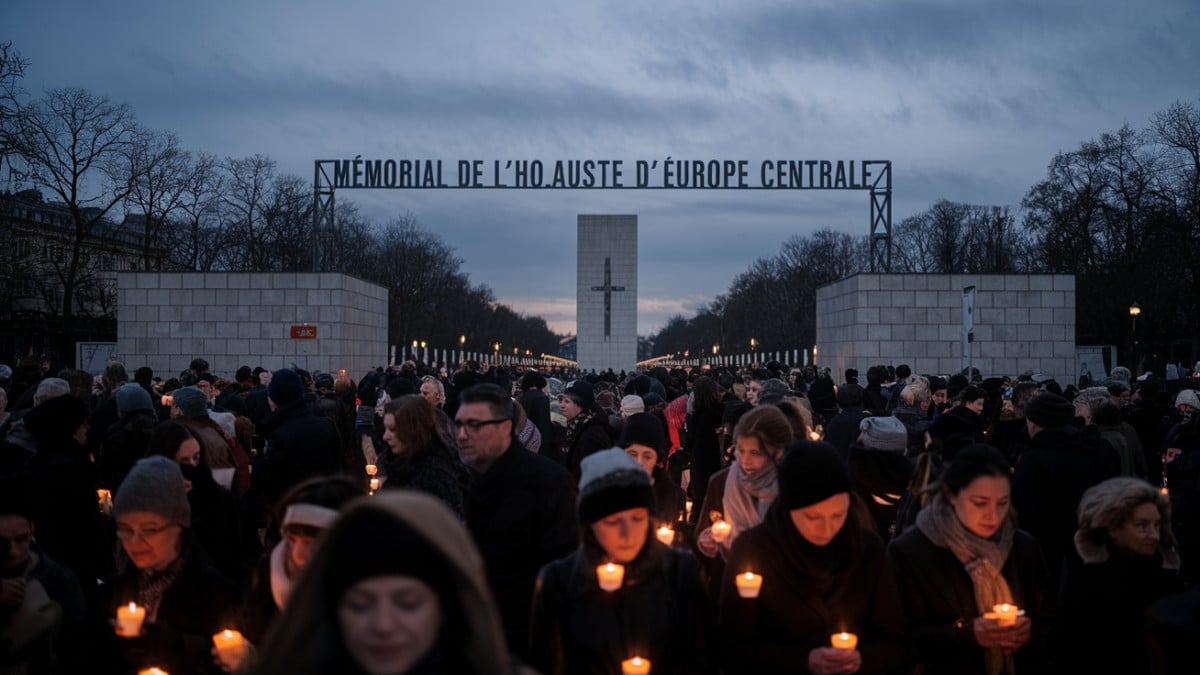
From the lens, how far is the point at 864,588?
13.8 ft

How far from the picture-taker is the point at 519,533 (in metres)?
5.16

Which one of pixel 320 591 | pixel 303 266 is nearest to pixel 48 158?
pixel 303 266

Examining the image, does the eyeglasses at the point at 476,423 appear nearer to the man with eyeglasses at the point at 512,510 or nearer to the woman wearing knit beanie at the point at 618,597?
the man with eyeglasses at the point at 512,510

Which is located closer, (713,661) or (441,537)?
(441,537)

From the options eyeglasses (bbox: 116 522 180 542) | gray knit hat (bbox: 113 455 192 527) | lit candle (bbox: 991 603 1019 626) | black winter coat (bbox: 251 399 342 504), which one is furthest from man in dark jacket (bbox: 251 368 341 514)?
lit candle (bbox: 991 603 1019 626)

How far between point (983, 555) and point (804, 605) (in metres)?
1.00

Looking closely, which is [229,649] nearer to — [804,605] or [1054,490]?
[804,605]

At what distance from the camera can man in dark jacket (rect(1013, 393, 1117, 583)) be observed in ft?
21.9

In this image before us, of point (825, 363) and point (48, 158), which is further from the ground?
point (48, 158)

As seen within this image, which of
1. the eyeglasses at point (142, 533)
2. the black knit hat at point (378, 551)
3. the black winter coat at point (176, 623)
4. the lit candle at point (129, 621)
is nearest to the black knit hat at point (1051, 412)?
the black winter coat at point (176, 623)

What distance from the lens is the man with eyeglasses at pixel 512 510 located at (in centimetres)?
514

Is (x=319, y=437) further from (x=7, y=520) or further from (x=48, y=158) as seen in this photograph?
(x=48, y=158)

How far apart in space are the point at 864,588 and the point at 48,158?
4051cm

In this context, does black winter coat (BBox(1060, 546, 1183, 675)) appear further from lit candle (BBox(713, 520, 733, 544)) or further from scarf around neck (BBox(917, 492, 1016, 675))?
lit candle (BBox(713, 520, 733, 544))
